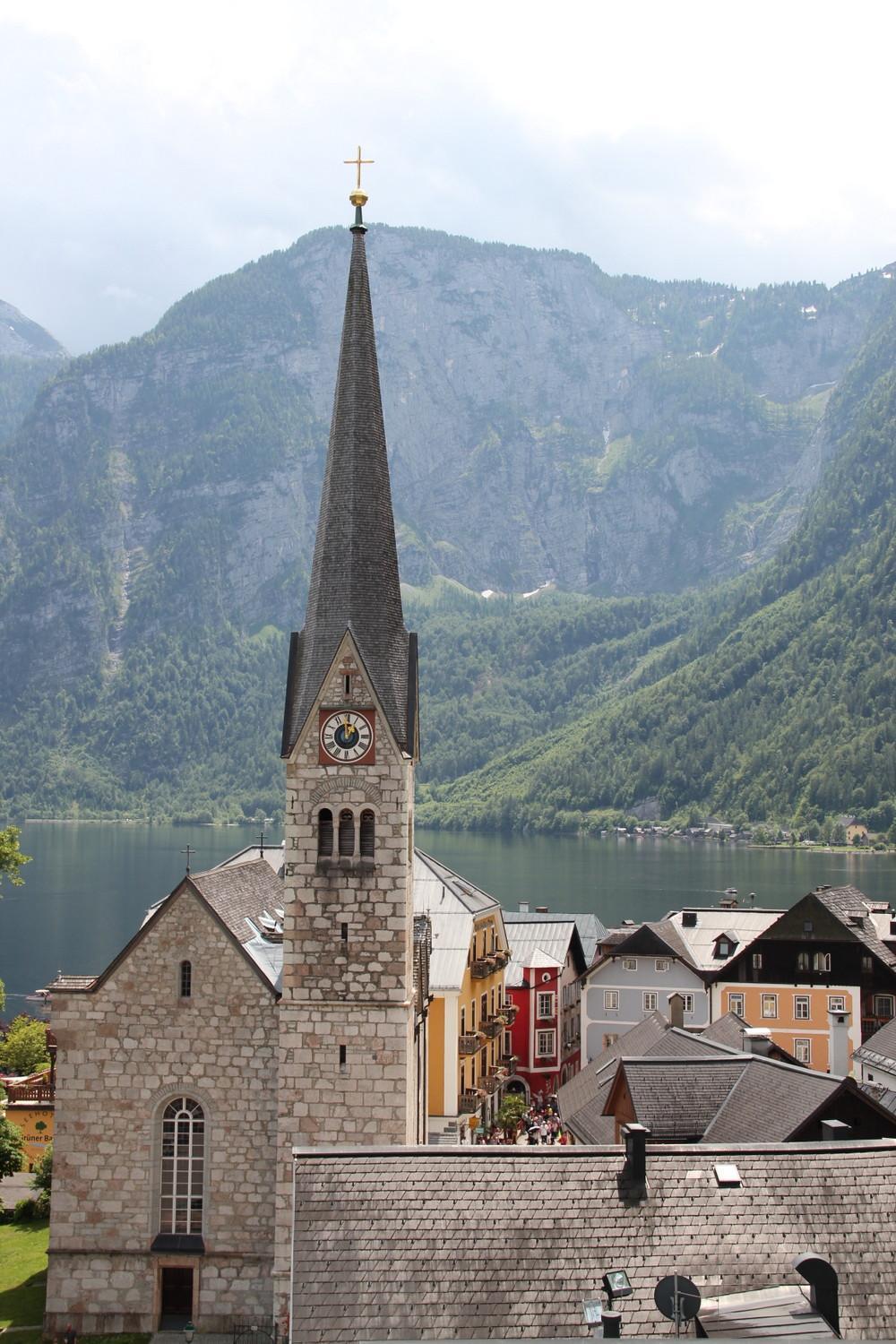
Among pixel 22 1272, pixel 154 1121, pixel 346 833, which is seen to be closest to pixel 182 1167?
pixel 154 1121

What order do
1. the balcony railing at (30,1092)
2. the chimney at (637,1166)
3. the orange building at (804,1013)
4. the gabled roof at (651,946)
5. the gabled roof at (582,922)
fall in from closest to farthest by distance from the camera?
1. the chimney at (637,1166)
2. the balcony railing at (30,1092)
3. the orange building at (804,1013)
4. the gabled roof at (651,946)
5. the gabled roof at (582,922)

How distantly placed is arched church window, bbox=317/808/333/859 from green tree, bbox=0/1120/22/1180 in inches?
723

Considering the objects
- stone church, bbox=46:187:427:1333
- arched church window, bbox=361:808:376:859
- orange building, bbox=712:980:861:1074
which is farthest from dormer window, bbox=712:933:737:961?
arched church window, bbox=361:808:376:859

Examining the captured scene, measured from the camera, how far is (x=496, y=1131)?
53406 mm

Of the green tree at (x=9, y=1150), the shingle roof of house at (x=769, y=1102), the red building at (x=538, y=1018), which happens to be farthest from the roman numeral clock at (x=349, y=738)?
the red building at (x=538, y=1018)

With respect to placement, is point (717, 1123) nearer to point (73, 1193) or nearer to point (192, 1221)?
point (192, 1221)

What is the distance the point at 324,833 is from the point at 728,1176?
12540 mm

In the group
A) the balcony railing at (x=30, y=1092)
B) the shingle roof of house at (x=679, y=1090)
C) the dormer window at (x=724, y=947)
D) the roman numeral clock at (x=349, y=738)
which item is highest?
the roman numeral clock at (x=349, y=738)

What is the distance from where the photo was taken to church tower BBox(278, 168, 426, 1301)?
3109cm

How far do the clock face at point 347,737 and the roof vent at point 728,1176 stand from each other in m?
12.5

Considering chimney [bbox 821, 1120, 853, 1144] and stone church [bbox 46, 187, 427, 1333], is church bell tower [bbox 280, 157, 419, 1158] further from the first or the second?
chimney [bbox 821, 1120, 853, 1144]

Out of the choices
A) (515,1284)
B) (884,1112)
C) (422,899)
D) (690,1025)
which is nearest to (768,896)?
Result: (690,1025)

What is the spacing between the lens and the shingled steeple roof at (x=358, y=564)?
106 ft

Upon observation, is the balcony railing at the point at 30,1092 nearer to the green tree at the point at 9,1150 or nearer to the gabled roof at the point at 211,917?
the green tree at the point at 9,1150
